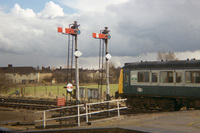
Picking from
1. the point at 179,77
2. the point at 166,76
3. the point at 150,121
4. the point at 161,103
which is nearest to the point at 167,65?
the point at 166,76

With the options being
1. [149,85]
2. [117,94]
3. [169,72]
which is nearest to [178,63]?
[169,72]

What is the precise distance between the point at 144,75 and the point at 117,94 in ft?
11.7

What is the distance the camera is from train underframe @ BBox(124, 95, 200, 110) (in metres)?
17.9

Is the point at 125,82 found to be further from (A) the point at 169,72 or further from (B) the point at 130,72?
(A) the point at 169,72

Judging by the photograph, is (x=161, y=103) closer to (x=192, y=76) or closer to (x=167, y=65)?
(x=167, y=65)

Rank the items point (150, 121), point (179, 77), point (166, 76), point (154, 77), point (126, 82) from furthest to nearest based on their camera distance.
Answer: point (126, 82), point (154, 77), point (166, 76), point (179, 77), point (150, 121)

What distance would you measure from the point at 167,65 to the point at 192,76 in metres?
2.04

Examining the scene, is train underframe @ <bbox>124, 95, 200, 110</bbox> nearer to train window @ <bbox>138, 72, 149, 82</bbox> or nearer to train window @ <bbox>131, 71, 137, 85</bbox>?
train window @ <bbox>131, 71, 137, 85</bbox>

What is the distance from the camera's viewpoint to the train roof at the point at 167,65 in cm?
1764

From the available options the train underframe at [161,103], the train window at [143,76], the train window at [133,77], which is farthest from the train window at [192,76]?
the train window at [133,77]

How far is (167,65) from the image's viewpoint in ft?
61.6

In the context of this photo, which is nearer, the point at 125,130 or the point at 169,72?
the point at 125,130

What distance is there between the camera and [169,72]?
18.6m

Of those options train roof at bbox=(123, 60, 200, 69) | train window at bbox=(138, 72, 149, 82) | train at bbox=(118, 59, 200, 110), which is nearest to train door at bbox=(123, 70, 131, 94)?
train at bbox=(118, 59, 200, 110)
